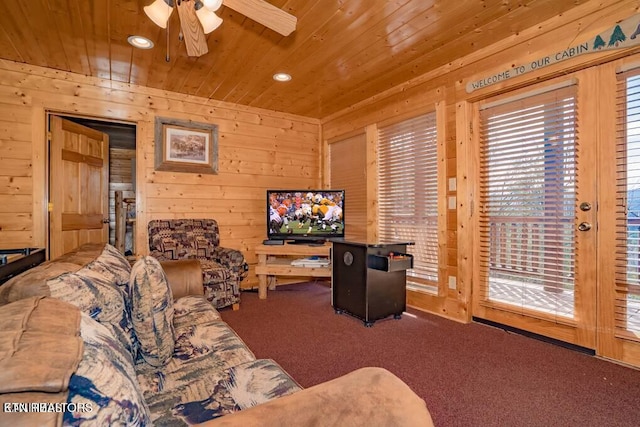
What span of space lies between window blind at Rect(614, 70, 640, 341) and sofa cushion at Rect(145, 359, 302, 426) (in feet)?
7.58

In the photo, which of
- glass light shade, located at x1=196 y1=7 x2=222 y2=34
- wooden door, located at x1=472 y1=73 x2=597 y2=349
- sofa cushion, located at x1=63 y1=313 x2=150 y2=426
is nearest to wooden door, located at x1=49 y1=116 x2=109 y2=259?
glass light shade, located at x1=196 y1=7 x2=222 y2=34

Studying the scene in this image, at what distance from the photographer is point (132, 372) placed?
0.72 metres

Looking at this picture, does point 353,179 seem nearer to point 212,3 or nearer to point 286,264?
point 286,264

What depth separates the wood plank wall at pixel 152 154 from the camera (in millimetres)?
3098

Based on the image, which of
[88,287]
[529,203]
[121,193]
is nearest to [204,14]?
[88,287]

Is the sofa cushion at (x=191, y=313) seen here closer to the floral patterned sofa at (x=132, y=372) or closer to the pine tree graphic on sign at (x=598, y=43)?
the floral patterned sofa at (x=132, y=372)

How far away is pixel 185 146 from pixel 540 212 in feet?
11.9

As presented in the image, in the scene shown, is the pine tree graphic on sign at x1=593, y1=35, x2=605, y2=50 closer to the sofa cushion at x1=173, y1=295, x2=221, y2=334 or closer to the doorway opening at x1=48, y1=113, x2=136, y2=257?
the sofa cushion at x1=173, y1=295, x2=221, y2=334

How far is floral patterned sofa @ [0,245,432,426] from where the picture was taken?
472 millimetres

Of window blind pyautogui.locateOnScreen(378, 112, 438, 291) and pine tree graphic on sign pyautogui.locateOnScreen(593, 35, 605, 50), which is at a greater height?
pine tree graphic on sign pyautogui.locateOnScreen(593, 35, 605, 50)

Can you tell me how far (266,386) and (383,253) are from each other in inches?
83.5

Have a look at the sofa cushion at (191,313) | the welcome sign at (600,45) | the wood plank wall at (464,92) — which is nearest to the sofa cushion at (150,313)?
the sofa cushion at (191,313)

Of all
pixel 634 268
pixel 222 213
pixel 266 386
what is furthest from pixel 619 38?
pixel 222 213

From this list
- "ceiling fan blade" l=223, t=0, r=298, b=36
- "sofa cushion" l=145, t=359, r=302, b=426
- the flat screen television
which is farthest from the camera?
the flat screen television
